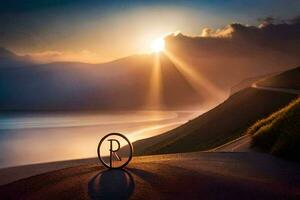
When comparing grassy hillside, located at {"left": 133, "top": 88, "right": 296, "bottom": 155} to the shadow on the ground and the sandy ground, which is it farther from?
the shadow on the ground

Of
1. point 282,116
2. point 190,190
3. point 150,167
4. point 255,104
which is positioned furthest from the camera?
point 255,104

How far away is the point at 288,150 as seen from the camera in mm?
23250

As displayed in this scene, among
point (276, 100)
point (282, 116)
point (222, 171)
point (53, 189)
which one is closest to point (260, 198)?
point (222, 171)

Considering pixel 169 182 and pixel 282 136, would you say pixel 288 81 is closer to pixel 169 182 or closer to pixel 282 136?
pixel 282 136

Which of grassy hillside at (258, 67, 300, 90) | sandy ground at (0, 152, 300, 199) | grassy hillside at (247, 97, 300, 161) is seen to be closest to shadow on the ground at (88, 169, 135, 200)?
sandy ground at (0, 152, 300, 199)

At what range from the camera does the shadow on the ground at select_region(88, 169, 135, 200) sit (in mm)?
14891

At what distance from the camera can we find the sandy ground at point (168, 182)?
50.3ft

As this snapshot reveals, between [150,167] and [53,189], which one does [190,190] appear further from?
[53,189]

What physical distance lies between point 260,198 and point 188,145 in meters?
44.7

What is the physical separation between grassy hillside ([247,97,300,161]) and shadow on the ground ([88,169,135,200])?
9.59m

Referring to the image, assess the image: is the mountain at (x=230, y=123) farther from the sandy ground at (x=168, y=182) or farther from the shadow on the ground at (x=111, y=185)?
the shadow on the ground at (x=111, y=185)

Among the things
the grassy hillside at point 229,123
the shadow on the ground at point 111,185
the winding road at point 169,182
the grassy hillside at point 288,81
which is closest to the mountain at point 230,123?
the grassy hillside at point 229,123

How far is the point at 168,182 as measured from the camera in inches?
654

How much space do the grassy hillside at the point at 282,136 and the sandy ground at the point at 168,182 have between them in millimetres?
2356
